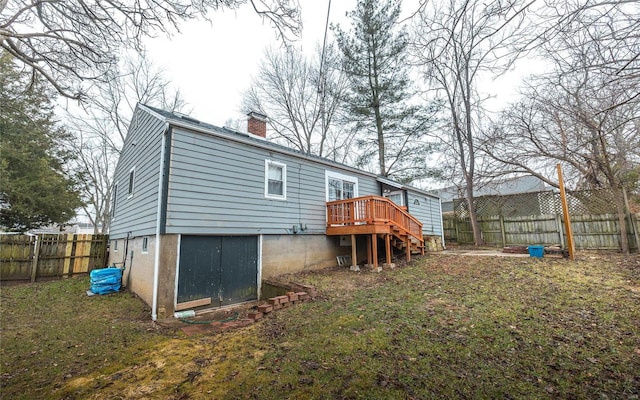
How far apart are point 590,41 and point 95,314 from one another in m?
9.42

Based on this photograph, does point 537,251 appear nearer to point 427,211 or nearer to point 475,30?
point 427,211

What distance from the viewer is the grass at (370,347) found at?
2.71m

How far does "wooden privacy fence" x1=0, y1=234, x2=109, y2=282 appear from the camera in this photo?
348 inches

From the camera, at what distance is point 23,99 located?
12203mm

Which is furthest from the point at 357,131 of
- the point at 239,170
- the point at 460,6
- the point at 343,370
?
the point at 343,370

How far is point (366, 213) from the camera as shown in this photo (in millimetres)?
8625

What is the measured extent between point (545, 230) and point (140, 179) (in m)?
16.1

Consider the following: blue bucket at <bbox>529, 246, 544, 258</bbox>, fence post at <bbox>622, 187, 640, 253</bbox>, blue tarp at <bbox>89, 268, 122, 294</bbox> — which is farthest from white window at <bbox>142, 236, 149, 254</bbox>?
fence post at <bbox>622, 187, 640, 253</bbox>

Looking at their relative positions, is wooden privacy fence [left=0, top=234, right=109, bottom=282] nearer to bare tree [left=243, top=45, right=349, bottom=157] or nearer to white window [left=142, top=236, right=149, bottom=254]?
white window [left=142, top=236, right=149, bottom=254]

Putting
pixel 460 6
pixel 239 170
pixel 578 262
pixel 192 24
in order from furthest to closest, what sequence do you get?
1. pixel 578 262
2. pixel 239 170
3. pixel 192 24
4. pixel 460 6

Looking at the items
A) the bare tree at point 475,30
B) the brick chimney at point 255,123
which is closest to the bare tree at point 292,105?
the brick chimney at point 255,123

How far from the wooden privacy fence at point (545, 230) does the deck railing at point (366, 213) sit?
250 inches

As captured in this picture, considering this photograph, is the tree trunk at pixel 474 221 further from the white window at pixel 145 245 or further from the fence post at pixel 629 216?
the white window at pixel 145 245

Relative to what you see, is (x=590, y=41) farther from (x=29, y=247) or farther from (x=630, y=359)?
(x=29, y=247)
